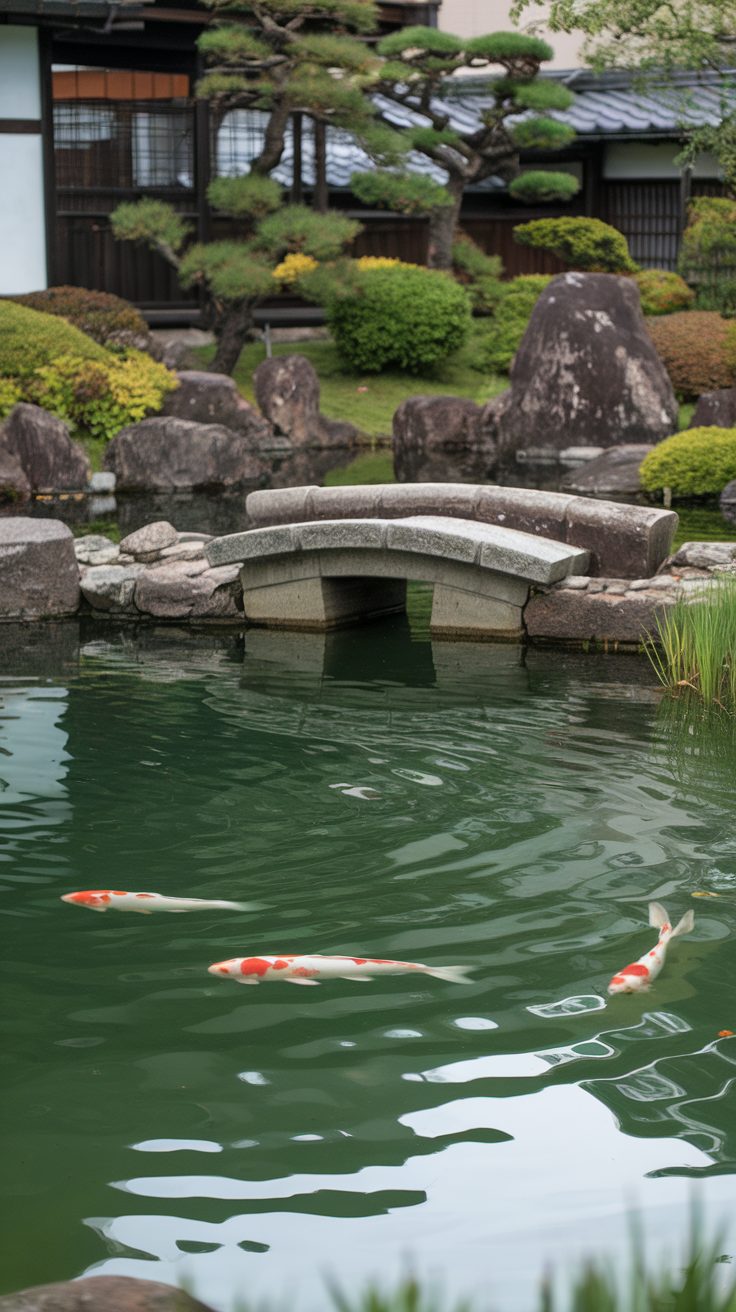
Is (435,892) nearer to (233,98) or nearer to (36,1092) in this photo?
(36,1092)

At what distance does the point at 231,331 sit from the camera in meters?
23.2

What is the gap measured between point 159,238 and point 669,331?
7573 mm

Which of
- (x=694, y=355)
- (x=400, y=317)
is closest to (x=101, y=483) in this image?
(x=400, y=317)

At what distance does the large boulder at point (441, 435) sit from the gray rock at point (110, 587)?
28.5ft

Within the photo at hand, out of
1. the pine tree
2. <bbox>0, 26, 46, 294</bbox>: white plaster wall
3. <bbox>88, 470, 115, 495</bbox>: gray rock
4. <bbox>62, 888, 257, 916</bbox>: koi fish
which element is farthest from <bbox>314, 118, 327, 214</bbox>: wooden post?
<bbox>62, 888, 257, 916</bbox>: koi fish

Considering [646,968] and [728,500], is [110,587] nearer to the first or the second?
[728,500]

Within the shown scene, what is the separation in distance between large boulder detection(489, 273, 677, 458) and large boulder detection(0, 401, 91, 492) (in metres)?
6.41

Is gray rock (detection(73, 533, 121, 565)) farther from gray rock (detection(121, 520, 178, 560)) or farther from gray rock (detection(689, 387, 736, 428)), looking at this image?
gray rock (detection(689, 387, 736, 428))

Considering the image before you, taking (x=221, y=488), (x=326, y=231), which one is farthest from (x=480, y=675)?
(x=326, y=231)

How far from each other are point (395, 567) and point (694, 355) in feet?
44.3

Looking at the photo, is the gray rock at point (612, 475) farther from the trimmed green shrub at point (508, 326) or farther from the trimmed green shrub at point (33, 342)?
the trimmed green shrub at point (508, 326)

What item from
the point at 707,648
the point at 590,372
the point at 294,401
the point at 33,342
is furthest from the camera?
the point at 294,401

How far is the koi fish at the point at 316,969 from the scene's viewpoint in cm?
523

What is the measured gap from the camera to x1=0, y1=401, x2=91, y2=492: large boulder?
18156mm
